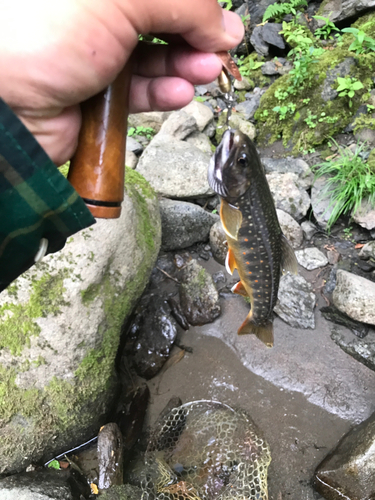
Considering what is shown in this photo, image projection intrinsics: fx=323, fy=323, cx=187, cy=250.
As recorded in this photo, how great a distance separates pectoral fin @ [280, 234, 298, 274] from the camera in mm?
2607

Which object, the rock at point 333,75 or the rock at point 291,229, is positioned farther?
the rock at point 333,75

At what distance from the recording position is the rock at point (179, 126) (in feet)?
21.2

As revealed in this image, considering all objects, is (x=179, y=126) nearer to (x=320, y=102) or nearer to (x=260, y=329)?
(x=320, y=102)

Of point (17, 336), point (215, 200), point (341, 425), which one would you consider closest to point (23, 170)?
point (17, 336)

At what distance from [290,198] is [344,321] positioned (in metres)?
2.15

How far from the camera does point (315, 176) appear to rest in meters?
5.66

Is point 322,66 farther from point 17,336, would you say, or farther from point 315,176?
point 17,336

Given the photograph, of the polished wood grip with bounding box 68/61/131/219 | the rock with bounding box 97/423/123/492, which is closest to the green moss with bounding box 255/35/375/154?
the polished wood grip with bounding box 68/61/131/219

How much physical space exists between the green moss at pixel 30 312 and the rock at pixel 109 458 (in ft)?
4.24

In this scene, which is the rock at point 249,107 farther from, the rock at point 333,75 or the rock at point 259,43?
the rock at point 333,75

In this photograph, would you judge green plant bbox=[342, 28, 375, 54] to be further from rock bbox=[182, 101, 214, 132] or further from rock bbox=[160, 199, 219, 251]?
rock bbox=[160, 199, 219, 251]

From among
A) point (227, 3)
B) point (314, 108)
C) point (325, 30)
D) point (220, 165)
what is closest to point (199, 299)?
point (220, 165)

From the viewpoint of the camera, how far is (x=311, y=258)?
504 cm

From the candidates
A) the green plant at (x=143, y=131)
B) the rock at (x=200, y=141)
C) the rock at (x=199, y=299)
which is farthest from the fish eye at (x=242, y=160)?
the green plant at (x=143, y=131)
